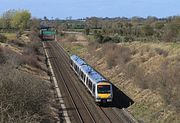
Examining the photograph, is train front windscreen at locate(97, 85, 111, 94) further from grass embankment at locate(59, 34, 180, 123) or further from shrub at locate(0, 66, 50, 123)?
shrub at locate(0, 66, 50, 123)

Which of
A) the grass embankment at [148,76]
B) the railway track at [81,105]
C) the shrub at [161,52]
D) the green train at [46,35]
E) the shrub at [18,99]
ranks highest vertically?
the shrub at [18,99]

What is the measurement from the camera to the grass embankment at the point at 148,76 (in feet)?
102

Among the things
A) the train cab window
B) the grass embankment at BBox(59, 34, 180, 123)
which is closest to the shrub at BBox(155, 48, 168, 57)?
the grass embankment at BBox(59, 34, 180, 123)

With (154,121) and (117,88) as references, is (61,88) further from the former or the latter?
(154,121)

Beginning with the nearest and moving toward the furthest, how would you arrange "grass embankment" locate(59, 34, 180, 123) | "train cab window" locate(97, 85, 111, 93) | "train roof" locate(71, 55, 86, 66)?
"grass embankment" locate(59, 34, 180, 123) → "train cab window" locate(97, 85, 111, 93) → "train roof" locate(71, 55, 86, 66)

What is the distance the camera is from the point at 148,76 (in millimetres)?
40625

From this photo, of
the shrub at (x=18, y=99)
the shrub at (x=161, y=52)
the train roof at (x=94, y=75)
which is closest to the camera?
the shrub at (x=18, y=99)

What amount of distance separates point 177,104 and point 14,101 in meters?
12.9

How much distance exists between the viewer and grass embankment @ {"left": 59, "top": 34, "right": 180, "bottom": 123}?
3108 centimetres

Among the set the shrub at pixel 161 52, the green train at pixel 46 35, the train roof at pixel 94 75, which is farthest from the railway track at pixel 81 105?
the green train at pixel 46 35

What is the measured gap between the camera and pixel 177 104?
29.4m

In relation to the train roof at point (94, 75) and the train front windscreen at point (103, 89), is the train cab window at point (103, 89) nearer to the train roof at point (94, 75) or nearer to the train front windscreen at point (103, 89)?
the train front windscreen at point (103, 89)

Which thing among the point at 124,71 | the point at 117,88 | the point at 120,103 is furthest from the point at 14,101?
the point at 124,71

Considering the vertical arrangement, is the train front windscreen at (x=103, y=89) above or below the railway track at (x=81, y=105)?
above
